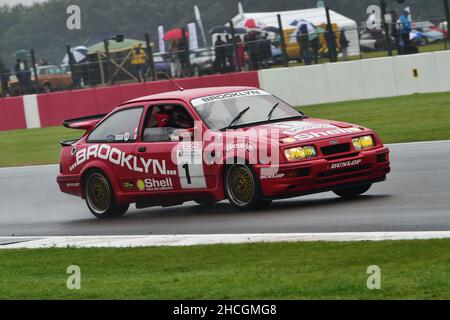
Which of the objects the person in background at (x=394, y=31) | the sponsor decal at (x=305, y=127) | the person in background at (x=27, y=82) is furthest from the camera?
the person in background at (x=27, y=82)

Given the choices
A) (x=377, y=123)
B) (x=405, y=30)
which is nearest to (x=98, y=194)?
(x=377, y=123)

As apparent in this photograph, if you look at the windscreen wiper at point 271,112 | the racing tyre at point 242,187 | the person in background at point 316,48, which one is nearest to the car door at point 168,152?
the racing tyre at point 242,187

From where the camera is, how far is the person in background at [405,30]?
27.3 metres

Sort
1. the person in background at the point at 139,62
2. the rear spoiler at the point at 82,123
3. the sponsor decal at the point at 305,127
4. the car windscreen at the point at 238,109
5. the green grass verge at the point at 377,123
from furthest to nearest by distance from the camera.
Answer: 1. the person in background at the point at 139,62
2. the green grass verge at the point at 377,123
3. the rear spoiler at the point at 82,123
4. the car windscreen at the point at 238,109
5. the sponsor decal at the point at 305,127

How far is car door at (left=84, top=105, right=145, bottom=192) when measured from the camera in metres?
13.1

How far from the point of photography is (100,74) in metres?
31.4

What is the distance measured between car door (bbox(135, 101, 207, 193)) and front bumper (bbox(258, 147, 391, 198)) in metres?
0.98

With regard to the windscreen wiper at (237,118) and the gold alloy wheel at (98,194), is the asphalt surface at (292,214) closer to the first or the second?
the gold alloy wheel at (98,194)

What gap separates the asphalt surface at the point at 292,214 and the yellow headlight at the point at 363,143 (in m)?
0.59

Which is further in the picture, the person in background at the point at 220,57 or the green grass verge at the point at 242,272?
the person in background at the point at 220,57

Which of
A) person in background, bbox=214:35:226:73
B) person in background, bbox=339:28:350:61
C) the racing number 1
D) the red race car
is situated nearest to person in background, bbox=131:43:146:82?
person in background, bbox=214:35:226:73

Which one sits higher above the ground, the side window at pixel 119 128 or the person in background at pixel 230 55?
the person in background at pixel 230 55

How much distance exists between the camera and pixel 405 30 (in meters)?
27.8

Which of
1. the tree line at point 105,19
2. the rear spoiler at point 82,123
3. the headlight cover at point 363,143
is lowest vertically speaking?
the headlight cover at point 363,143
